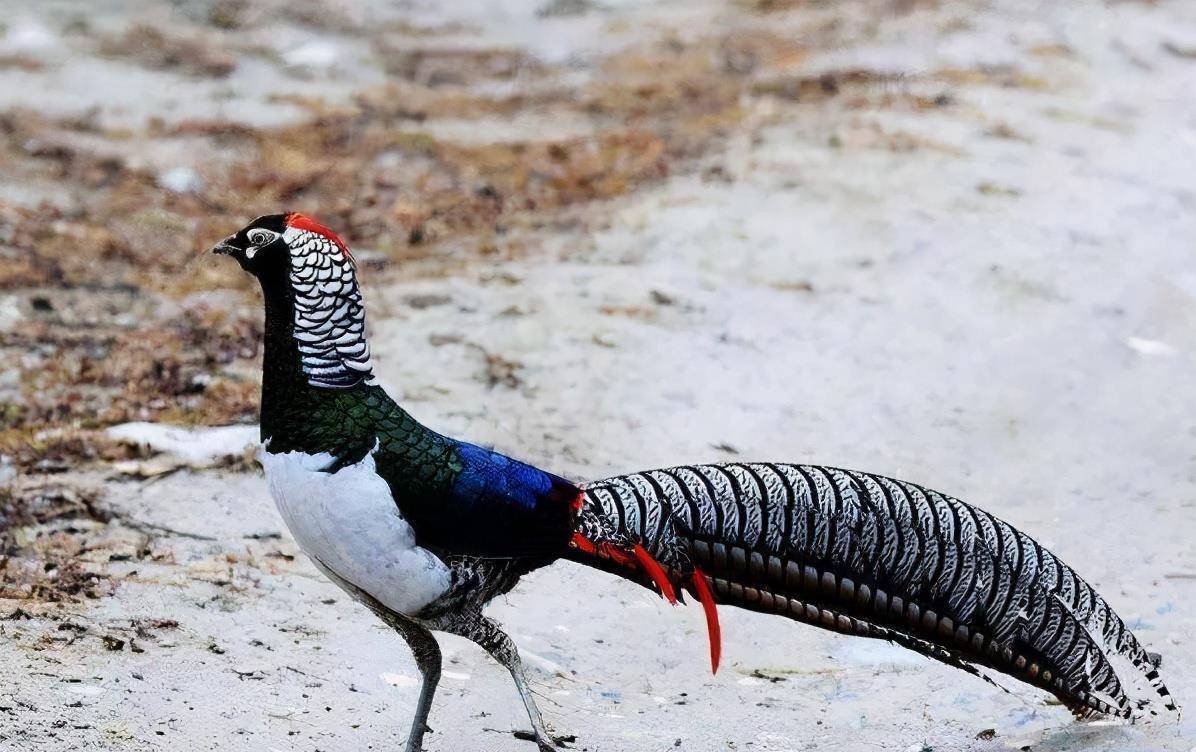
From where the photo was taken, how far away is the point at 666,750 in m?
4.55

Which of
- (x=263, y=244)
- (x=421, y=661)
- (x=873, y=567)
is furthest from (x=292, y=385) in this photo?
(x=873, y=567)

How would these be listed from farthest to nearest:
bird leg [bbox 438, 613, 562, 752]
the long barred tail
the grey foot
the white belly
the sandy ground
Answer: the sandy ground, the grey foot, bird leg [bbox 438, 613, 562, 752], the long barred tail, the white belly

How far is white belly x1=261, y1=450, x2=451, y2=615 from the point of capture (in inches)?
151

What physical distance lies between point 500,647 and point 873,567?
104 cm

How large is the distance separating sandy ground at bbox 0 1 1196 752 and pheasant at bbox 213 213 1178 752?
0.53 metres

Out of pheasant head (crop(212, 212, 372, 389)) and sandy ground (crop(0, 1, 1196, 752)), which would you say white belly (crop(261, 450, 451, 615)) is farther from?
sandy ground (crop(0, 1, 1196, 752))

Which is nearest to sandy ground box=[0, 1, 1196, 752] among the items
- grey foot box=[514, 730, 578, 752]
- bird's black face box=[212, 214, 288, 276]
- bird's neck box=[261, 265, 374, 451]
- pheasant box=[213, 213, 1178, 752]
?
grey foot box=[514, 730, 578, 752]

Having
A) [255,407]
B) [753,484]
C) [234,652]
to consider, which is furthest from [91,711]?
[255,407]

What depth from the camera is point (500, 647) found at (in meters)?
4.20

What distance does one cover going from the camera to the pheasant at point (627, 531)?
388 centimetres

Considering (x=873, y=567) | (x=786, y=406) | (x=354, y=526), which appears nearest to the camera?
(x=354, y=526)

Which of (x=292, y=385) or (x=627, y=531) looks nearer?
(x=292, y=385)

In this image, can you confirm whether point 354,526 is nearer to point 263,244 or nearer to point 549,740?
point 263,244

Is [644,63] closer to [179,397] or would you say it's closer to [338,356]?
[179,397]
